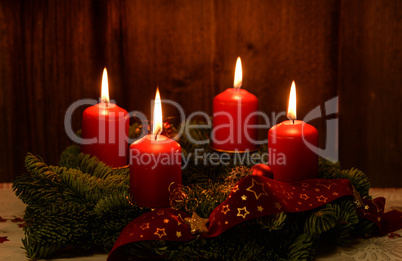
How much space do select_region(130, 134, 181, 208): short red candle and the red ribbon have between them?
0.05 meters

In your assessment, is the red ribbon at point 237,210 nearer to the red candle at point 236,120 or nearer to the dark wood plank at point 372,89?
the red candle at point 236,120

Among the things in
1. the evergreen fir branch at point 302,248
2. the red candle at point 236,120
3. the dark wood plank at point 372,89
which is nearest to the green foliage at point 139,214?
the evergreen fir branch at point 302,248

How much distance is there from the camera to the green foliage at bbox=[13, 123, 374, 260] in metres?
0.99

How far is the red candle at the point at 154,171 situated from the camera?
108 cm

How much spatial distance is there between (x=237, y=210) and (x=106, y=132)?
16.8 inches

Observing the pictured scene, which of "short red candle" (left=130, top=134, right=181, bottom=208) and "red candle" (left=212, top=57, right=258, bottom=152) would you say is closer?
"short red candle" (left=130, top=134, right=181, bottom=208)

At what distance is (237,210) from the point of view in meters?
1.00

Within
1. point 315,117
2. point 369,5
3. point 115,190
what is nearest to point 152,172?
point 115,190

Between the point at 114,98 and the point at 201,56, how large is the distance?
0.28m

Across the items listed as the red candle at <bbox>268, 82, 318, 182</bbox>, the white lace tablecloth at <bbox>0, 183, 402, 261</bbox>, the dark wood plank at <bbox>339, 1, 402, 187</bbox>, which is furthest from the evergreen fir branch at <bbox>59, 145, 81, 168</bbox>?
the dark wood plank at <bbox>339, 1, 402, 187</bbox>

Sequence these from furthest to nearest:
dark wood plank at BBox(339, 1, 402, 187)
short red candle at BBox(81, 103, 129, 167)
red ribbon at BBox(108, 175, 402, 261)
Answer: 1. dark wood plank at BBox(339, 1, 402, 187)
2. short red candle at BBox(81, 103, 129, 167)
3. red ribbon at BBox(108, 175, 402, 261)

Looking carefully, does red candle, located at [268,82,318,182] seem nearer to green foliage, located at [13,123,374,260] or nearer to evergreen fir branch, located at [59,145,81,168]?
green foliage, located at [13,123,374,260]

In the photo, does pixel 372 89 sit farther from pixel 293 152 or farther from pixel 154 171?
pixel 154 171

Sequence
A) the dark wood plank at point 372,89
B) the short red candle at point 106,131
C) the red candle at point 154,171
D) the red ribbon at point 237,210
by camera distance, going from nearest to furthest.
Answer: the red ribbon at point 237,210 < the red candle at point 154,171 < the short red candle at point 106,131 < the dark wood plank at point 372,89
